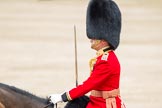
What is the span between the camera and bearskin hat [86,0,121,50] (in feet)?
9.07

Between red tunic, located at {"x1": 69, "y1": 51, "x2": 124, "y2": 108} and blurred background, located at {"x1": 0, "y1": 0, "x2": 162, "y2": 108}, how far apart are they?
333 centimetres

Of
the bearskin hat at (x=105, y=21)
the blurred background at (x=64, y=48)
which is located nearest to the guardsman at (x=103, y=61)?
the bearskin hat at (x=105, y=21)

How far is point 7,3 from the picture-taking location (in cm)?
1256

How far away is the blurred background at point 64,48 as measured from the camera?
6898mm

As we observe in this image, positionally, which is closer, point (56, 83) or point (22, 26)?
point (56, 83)

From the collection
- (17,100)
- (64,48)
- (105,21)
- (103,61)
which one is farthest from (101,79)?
(64,48)

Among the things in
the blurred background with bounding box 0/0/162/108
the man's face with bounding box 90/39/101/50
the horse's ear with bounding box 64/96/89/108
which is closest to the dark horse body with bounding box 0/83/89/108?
the horse's ear with bounding box 64/96/89/108

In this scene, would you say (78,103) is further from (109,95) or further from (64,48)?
(64,48)

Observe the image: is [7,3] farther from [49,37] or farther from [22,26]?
[49,37]

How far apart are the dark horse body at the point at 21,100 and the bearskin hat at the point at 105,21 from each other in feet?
1.06

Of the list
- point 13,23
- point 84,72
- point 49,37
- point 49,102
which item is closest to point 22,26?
point 13,23

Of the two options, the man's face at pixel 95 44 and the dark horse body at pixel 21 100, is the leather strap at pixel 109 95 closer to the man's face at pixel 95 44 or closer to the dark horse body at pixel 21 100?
the dark horse body at pixel 21 100

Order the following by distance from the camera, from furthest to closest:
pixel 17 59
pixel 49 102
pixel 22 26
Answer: pixel 22 26 < pixel 17 59 < pixel 49 102

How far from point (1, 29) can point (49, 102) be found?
754 cm
